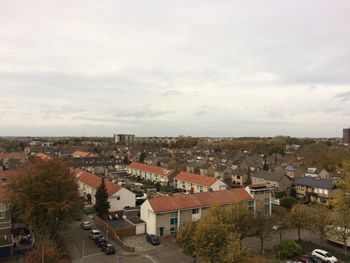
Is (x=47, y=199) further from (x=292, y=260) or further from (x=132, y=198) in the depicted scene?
(x=292, y=260)

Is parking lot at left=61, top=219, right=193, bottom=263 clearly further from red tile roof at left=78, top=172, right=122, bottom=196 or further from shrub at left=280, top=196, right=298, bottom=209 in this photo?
shrub at left=280, top=196, right=298, bottom=209

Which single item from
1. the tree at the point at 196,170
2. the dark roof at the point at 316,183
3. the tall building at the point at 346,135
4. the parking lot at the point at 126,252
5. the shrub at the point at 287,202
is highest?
the tall building at the point at 346,135

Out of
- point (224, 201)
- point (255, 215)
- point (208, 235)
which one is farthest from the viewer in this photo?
point (224, 201)

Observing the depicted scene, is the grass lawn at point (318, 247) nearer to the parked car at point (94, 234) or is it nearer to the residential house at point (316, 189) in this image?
the parked car at point (94, 234)

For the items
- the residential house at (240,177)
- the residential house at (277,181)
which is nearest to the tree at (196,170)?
the residential house at (240,177)

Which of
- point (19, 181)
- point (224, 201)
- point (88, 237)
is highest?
point (19, 181)

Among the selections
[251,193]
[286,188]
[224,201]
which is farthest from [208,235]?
[286,188]
